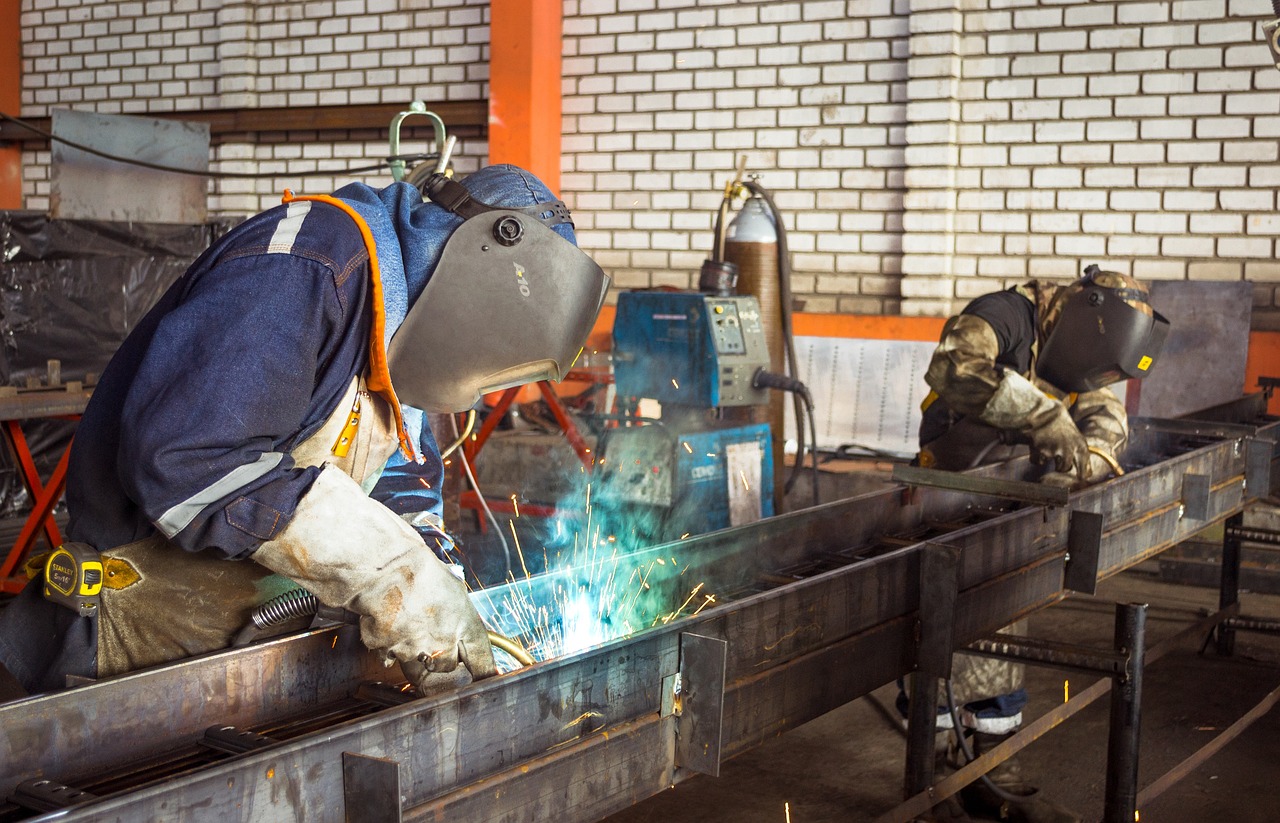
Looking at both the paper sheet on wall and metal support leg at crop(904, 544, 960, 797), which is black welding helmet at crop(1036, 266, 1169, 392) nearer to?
metal support leg at crop(904, 544, 960, 797)

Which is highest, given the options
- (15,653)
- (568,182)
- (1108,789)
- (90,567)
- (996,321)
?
(568,182)

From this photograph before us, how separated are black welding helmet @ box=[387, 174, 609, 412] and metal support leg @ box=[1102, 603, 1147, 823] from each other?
1.75 meters

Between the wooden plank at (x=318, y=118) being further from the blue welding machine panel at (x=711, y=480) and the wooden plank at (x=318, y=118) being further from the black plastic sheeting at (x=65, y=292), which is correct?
the blue welding machine panel at (x=711, y=480)

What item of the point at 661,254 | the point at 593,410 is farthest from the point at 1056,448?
the point at 661,254

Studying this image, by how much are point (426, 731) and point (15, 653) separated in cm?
71

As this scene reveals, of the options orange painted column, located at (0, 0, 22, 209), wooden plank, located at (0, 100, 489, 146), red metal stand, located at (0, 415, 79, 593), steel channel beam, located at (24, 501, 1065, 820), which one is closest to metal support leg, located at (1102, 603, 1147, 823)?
steel channel beam, located at (24, 501, 1065, 820)

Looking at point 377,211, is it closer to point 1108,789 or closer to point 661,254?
point 1108,789

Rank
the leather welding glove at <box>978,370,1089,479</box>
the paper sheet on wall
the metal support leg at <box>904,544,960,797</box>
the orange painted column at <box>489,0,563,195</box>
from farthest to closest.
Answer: the orange painted column at <box>489,0,563,195</box>
the paper sheet on wall
the leather welding glove at <box>978,370,1089,479</box>
the metal support leg at <box>904,544,960,797</box>

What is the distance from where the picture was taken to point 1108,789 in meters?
2.87

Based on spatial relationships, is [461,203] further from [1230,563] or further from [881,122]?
[881,122]

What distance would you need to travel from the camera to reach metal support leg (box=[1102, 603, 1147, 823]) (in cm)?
279

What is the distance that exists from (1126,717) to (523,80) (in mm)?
6378

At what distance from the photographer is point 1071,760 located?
12.2 feet

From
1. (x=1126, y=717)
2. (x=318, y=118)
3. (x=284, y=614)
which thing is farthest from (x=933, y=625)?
(x=318, y=118)
